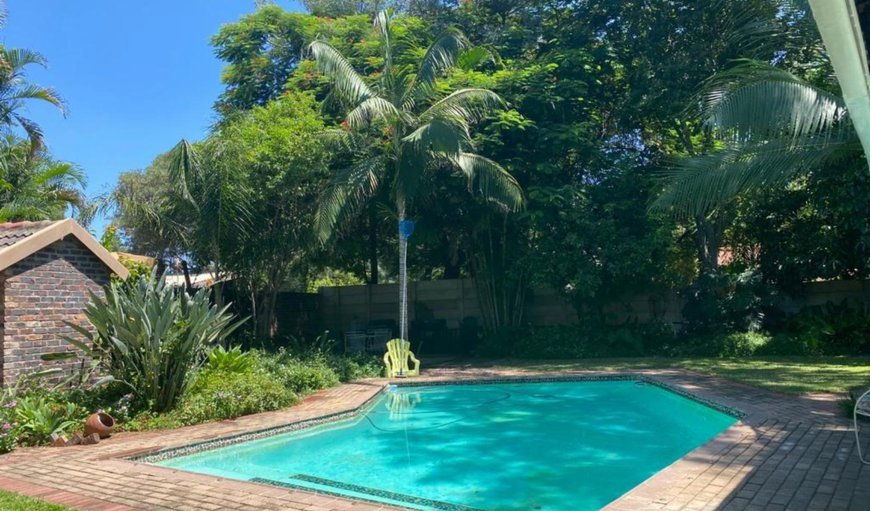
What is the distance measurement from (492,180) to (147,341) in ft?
30.3

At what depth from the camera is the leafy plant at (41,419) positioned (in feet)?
26.2

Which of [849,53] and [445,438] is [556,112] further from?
[849,53]

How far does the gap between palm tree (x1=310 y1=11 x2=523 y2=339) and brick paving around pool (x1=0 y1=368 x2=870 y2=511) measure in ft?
24.3

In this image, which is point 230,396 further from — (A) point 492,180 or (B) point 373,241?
(B) point 373,241

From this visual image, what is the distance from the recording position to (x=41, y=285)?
9.50 meters

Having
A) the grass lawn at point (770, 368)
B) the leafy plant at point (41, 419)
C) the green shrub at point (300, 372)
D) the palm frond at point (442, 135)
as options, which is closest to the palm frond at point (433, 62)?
the palm frond at point (442, 135)

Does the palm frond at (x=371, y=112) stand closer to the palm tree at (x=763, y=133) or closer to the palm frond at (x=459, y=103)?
the palm frond at (x=459, y=103)

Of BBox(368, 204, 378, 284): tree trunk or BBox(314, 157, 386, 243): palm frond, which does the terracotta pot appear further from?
BBox(368, 204, 378, 284): tree trunk

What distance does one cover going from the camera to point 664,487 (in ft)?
18.1

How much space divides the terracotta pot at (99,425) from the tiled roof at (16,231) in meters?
2.96

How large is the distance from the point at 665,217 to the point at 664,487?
40.2ft

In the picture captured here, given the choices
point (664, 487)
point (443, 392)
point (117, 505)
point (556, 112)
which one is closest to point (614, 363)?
point (443, 392)

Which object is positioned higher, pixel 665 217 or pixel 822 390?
pixel 665 217

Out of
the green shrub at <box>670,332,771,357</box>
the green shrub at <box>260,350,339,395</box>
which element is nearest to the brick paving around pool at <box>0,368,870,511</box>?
the green shrub at <box>260,350,339,395</box>
